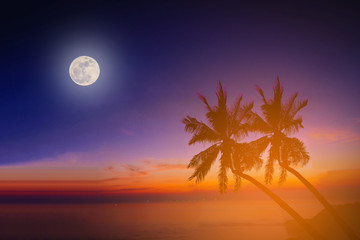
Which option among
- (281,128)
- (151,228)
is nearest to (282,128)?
(281,128)

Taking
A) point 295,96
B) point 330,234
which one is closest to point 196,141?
point 295,96

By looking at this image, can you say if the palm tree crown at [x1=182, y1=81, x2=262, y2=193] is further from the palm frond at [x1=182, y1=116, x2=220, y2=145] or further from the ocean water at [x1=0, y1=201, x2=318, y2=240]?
the ocean water at [x1=0, y1=201, x2=318, y2=240]

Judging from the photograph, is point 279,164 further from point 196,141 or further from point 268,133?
point 196,141

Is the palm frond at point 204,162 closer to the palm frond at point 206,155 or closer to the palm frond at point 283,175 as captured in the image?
the palm frond at point 206,155

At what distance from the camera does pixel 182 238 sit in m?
37.4

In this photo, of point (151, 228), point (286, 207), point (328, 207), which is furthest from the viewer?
point (151, 228)

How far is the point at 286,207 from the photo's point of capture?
→ 44.7 ft

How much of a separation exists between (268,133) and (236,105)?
2755 millimetres

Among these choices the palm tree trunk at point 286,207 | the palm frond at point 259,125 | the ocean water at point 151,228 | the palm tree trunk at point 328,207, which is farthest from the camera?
the ocean water at point 151,228

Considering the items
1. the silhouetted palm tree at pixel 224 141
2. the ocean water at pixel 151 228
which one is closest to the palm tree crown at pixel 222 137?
the silhouetted palm tree at pixel 224 141

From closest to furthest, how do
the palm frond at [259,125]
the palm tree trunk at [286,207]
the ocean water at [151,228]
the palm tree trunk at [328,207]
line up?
1. the palm tree trunk at [328,207]
2. the palm tree trunk at [286,207]
3. the palm frond at [259,125]
4. the ocean water at [151,228]

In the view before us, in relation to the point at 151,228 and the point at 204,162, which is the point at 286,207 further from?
the point at 151,228

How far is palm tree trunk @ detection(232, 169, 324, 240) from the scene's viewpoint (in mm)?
12836

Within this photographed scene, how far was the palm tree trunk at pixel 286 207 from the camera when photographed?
12.8 metres
